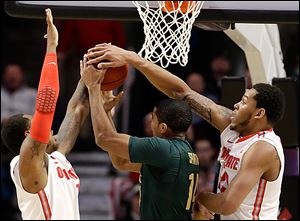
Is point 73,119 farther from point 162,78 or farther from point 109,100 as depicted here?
point 162,78

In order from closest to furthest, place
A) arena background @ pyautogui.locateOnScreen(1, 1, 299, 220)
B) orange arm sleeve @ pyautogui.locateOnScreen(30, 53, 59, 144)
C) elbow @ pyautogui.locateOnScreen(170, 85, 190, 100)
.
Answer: orange arm sleeve @ pyautogui.locateOnScreen(30, 53, 59, 144) → elbow @ pyautogui.locateOnScreen(170, 85, 190, 100) → arena background @ pyautogui.locateOnScreen(1, 1, 299, 220)

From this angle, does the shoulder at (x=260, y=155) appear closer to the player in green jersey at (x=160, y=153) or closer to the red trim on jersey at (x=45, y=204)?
the player in green jersey at (x=160, y=153)

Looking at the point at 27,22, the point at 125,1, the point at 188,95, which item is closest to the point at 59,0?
the point at 125,1

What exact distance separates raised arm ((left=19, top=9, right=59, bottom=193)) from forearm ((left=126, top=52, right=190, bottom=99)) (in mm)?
398

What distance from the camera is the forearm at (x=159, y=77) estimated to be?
428 cm

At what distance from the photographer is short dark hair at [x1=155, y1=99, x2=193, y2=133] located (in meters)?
4.23

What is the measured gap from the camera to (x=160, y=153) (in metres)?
4.12

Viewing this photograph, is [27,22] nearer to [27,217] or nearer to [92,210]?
[92,210]

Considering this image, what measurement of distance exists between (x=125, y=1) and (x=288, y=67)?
9.30 feet

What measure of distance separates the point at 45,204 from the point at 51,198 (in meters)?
0.04

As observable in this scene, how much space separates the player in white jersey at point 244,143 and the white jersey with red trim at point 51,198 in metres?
0.65

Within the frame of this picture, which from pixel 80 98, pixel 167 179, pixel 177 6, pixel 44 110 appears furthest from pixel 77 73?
pixel 44 110

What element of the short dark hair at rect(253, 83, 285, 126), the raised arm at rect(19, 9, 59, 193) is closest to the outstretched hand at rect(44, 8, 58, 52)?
the raised arm at rect(19, 9, 59, 193)

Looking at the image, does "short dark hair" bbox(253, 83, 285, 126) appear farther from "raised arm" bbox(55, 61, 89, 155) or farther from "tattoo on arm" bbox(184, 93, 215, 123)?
"raised arm" bbox(55, 61, 89, 155)
